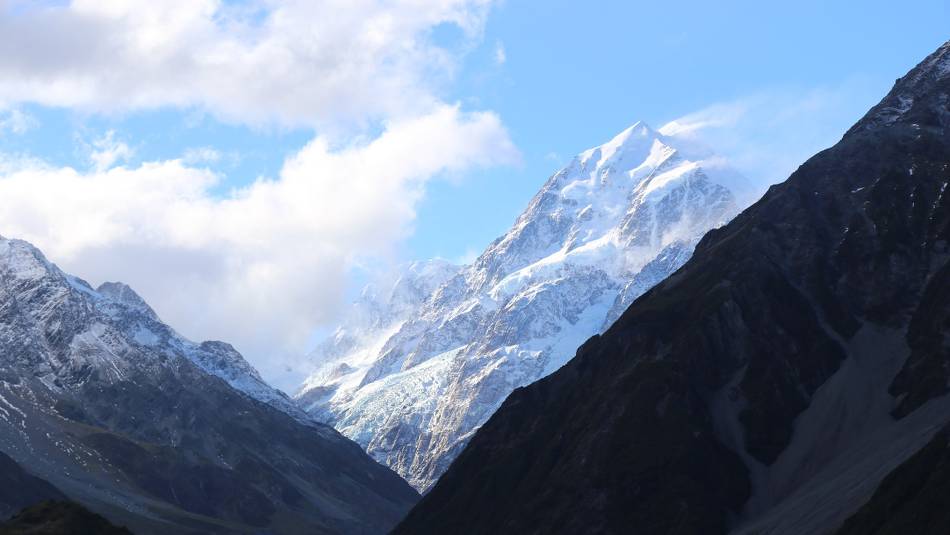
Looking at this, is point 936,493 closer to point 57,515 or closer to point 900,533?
point 900,533

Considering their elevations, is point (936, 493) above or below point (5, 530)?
below

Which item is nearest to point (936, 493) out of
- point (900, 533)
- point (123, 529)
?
point (900, 533)

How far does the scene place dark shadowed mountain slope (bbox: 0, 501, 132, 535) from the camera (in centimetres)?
18546

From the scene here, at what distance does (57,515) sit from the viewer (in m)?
192

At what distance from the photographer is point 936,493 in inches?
7736

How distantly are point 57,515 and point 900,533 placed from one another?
11630 cm

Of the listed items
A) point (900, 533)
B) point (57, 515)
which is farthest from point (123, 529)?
point (900, 533)

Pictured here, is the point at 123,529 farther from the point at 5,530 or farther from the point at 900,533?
the point at 900,533

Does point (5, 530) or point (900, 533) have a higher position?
point (5, 530)

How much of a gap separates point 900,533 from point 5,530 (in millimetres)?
121077

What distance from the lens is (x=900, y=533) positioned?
190m

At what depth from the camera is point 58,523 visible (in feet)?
618

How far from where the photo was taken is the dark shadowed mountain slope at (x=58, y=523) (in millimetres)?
185462

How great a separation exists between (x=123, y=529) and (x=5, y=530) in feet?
56.1
